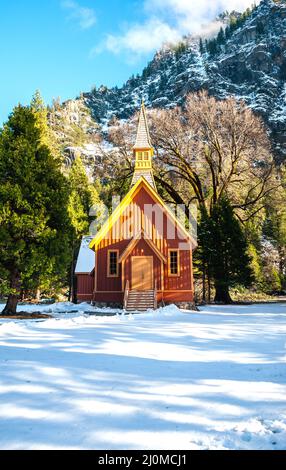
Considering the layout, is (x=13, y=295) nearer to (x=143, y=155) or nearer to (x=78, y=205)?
(x=143, y=155)

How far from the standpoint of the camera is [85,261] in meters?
30.8

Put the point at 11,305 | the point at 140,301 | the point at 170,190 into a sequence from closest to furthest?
the point at 11,305 < the point at 140,301 < the point at 170,190

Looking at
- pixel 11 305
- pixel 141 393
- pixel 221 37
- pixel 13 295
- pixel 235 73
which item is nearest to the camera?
pixel 141 393

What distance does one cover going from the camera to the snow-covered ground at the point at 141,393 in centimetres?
308

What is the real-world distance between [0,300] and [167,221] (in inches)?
890

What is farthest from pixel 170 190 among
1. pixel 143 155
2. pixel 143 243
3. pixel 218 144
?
pixel 143 243

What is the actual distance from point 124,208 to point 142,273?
441 centimetres

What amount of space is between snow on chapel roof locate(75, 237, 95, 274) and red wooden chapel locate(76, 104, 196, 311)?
8.57m

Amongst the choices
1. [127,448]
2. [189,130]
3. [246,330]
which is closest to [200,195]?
[189,130]

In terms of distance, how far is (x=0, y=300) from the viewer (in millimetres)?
34625

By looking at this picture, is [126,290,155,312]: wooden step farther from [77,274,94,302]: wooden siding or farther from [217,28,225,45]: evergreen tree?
[217,28,225,45]: evergreen tree

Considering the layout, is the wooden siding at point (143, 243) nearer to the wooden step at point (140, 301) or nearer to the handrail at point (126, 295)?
the handrail at point (126, 295)

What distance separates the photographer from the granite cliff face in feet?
388

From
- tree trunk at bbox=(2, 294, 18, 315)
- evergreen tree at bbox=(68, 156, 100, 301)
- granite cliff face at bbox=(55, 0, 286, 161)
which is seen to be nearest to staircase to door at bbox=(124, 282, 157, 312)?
tree trunk at bbox=(2, 294, 18, 315)
